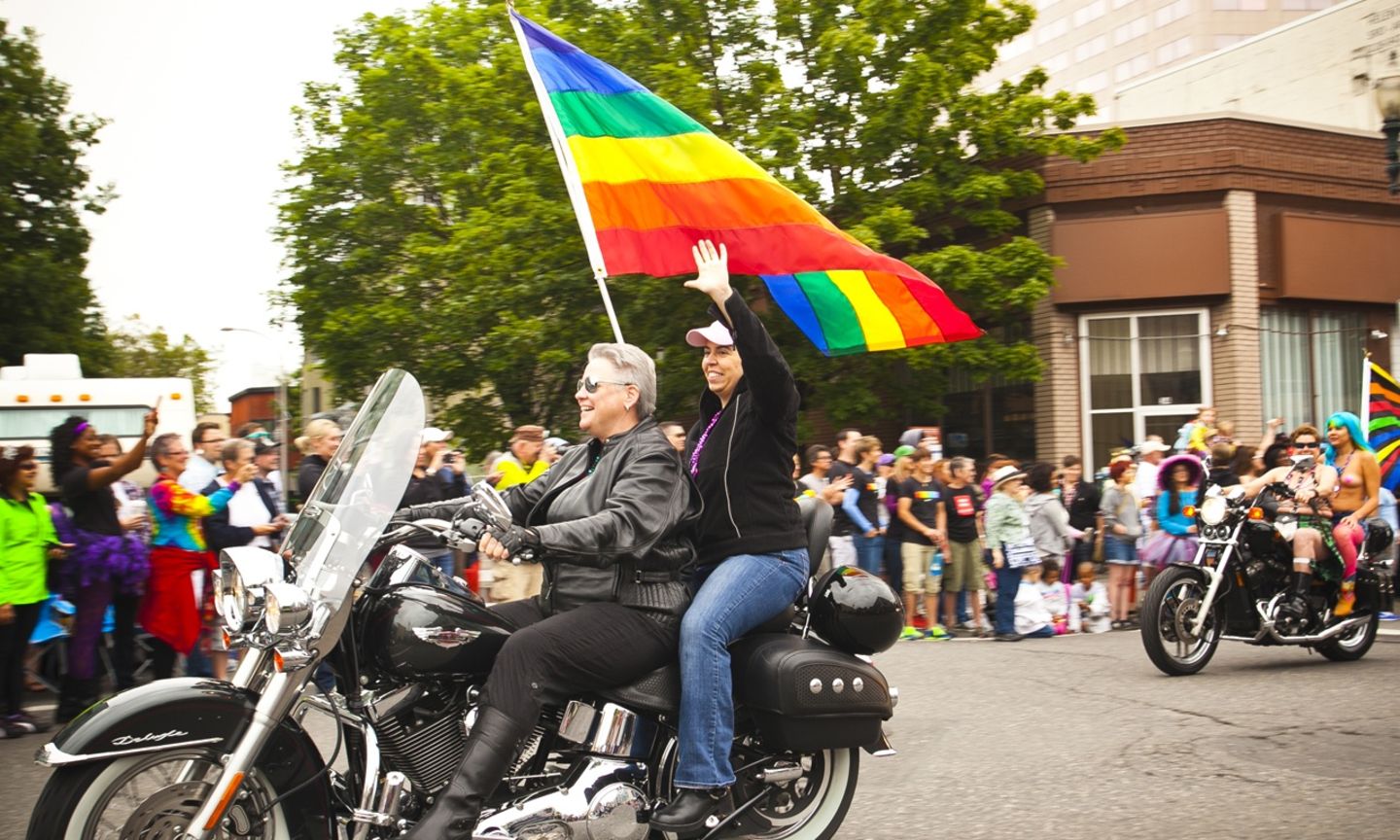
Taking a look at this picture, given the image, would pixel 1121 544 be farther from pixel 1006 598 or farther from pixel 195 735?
pixel 195 735

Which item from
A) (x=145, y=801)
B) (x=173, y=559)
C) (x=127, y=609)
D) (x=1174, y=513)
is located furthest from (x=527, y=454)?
(x=145, y=801)

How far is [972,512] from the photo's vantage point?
472 inches

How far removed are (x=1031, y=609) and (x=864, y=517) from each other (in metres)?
1.75

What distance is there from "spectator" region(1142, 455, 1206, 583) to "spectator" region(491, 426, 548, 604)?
5.94 meters

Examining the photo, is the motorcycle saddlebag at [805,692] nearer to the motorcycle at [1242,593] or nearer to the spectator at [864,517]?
the motorcycle at [1242,593]

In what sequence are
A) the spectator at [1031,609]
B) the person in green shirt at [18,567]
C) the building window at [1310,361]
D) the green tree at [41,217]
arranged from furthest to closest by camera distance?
1. the green tree at [41,217]
2. the building window at [1310,361]
3. the spectator at [1031,609]
4. the person in green shirt at [18,567]

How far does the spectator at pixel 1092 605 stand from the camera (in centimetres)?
1226

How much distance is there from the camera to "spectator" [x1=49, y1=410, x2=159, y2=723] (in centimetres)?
761

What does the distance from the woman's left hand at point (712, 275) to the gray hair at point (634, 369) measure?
1.02ft

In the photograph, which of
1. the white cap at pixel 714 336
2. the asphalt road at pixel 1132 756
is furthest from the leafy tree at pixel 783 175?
the white cap at pixel 714 336

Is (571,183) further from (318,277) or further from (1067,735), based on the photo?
(318,277)

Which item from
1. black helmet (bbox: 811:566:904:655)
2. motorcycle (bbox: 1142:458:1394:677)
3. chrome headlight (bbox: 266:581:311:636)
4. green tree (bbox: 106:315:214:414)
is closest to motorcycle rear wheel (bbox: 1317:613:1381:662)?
motorcycle (bbox: 1142:458:1394:677)

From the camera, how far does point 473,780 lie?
3.70 m

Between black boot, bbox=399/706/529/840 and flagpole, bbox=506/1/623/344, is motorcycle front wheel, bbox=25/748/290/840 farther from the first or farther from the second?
flagpole, bbox=506/1/623/344
